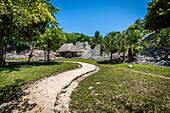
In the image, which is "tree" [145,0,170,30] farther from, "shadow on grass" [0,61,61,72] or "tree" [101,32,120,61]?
"tree" [101,32,120,61]

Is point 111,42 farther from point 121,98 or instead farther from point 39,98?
point 39,98

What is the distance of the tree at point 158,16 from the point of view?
3.86m

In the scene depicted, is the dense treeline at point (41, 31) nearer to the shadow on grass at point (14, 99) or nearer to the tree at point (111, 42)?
the tree at point (111, 42)

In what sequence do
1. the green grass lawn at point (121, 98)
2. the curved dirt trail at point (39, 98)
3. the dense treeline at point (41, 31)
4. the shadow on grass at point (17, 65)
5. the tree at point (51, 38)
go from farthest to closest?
the tree at point (51, 38) < the shadow on grass at point (17, 65) < the green grass lawn at point (121, 98) < the curved dirt trail at point (39, 98) < the dense treeline at point (41, 31)

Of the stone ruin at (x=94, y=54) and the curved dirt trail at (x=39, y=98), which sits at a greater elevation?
the stone ruin at (x=94, y=54)

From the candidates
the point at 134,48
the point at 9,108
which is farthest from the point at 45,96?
the point at 134,48

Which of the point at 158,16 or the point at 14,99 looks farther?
the point at 14,99

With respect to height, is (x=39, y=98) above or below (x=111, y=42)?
below

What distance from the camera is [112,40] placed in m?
27.8

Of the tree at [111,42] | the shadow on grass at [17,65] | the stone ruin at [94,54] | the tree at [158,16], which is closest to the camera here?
the tree at [158,16]

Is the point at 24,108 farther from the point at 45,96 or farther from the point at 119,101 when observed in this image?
the point at 119,101

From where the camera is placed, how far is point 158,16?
4.14 meters

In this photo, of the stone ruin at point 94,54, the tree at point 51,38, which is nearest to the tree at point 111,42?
the stone ruin at point 94,54

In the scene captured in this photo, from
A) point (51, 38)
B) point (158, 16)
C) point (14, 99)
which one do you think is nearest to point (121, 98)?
point (158, 16)
